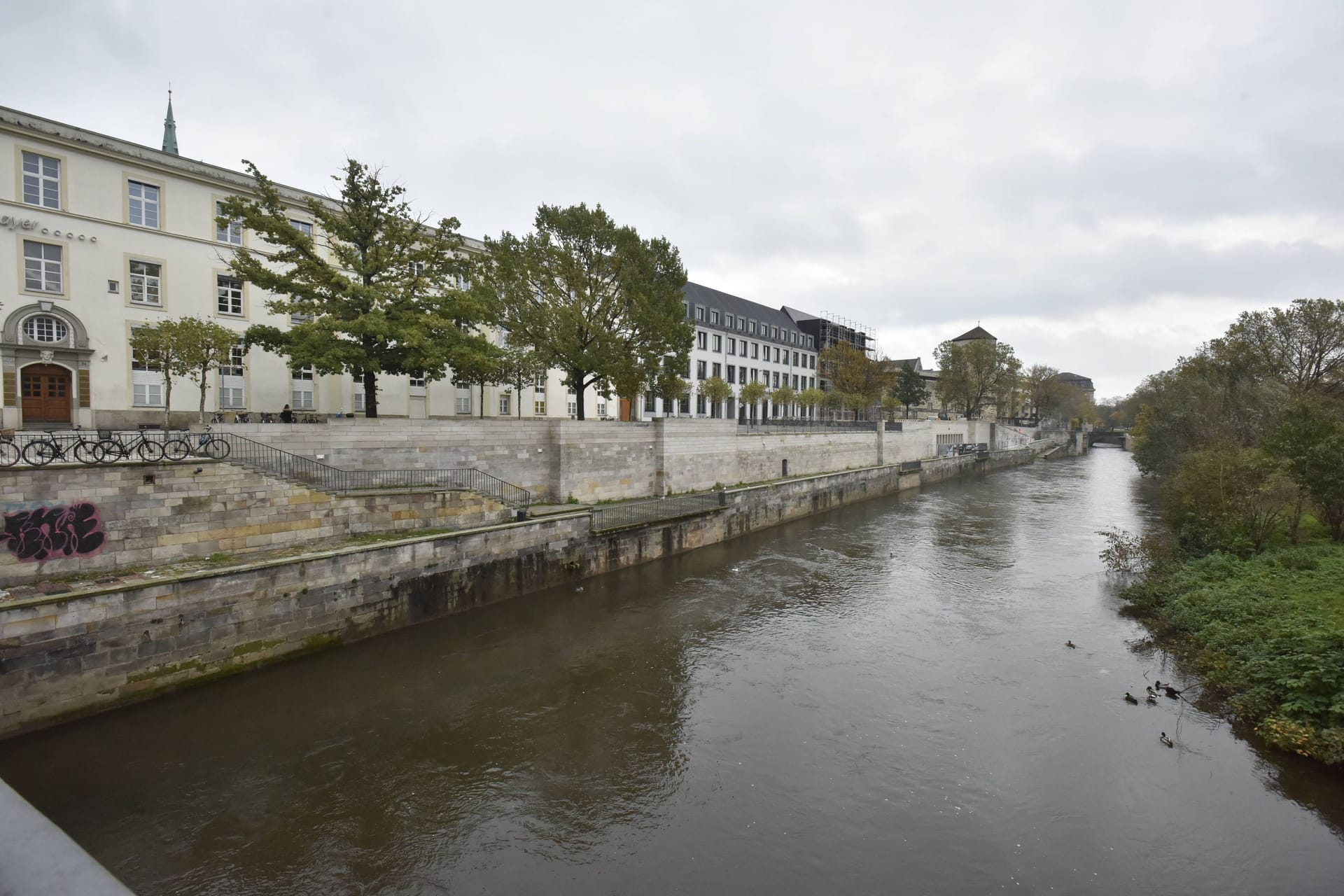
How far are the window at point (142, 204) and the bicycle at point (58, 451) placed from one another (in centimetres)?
1400

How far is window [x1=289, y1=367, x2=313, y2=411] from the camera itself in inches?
1055

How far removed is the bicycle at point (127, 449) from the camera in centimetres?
1339

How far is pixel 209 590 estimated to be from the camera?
12352mm

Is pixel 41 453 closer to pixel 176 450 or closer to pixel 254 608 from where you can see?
pixel 176 450

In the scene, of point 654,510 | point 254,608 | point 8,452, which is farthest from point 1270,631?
point 8,452

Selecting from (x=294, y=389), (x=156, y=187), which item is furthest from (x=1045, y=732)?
(x=156, y=187)

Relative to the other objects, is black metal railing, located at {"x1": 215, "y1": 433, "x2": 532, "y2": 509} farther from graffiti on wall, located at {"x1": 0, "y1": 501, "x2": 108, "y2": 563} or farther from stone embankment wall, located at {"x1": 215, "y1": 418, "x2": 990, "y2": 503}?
graffiti on wall, located at {"x1": 0, "y1": 501, "x2": 108, "y2": 563}

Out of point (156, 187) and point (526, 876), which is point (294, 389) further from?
point (526, 876)

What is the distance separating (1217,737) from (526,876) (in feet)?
38.9

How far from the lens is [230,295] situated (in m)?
25.4

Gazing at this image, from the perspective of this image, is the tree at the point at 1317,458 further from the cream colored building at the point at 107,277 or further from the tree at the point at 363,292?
the cream colored building at the point at 107,277

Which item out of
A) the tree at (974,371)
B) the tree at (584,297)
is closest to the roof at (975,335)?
the tree at (974,371)

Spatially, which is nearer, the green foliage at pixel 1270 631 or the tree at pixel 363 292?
the green foliage at pixel 1270 631

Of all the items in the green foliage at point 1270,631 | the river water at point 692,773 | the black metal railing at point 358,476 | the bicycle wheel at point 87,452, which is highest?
the bicycle wheel at point 87,452
